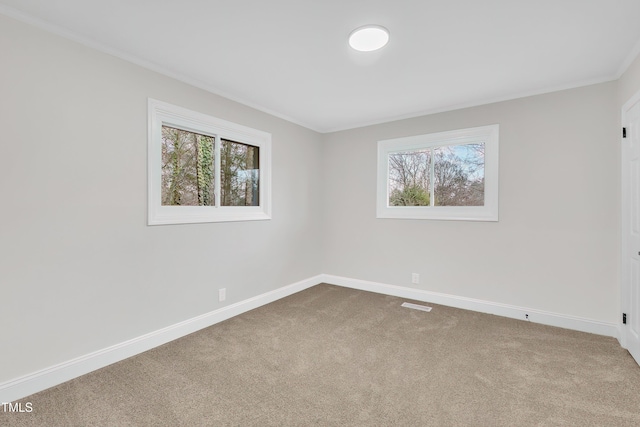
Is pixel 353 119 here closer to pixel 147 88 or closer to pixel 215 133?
pixel 215 133

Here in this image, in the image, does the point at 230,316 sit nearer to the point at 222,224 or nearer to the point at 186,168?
the point at 222,224

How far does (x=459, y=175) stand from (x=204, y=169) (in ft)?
9.80

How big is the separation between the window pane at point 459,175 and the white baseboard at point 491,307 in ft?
3.81

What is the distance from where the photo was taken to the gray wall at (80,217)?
1.84 meters

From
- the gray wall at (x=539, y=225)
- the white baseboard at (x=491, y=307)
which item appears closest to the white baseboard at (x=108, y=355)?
the white baseboard at (x=491, y=307)

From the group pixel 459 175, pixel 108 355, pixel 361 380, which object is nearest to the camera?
pixel 361 380

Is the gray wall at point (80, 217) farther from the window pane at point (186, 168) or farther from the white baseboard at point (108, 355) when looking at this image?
the window pane at point (186, 168)


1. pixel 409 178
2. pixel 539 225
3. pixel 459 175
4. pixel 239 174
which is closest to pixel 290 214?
pixel 239 174

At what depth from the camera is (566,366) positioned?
2.21m

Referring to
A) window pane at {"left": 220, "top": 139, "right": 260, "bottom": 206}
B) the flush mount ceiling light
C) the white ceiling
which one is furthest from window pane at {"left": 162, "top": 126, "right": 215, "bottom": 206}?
the flush mount ceiling light

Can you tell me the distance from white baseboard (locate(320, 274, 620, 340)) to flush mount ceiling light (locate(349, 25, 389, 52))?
2905 millimetres

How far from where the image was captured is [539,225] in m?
3.03

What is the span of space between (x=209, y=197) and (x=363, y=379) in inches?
88.7

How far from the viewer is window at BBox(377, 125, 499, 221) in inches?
132
